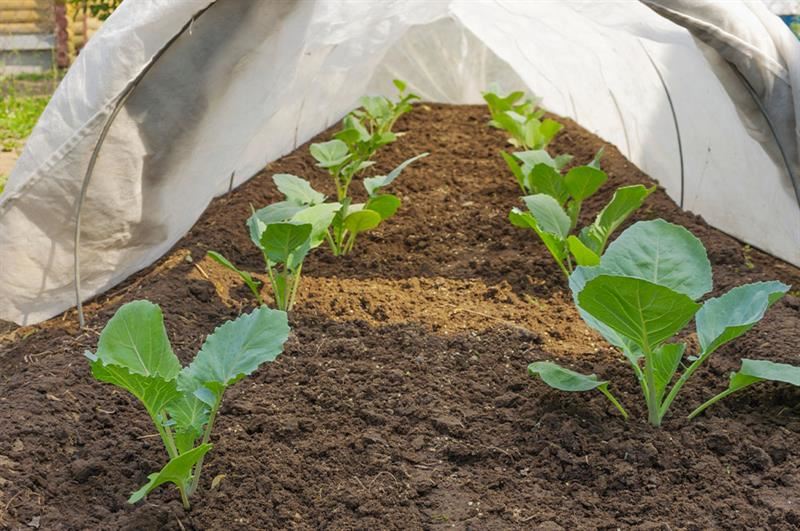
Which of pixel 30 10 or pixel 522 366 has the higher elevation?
pixel 522 366

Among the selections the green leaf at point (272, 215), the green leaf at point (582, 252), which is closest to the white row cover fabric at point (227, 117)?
the green leaf at point (272, 215)

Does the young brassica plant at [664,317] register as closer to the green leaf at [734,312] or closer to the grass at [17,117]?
the green leaf at [734,312]

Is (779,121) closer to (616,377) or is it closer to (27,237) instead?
(616,377)

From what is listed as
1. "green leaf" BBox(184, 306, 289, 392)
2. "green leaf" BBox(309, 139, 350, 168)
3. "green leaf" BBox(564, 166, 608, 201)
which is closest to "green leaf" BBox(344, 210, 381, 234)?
"green leaf" BBox(309, 139, 350, 168)

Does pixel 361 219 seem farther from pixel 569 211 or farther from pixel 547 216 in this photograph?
pixel 569 211

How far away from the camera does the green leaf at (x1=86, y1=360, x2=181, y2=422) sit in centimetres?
179

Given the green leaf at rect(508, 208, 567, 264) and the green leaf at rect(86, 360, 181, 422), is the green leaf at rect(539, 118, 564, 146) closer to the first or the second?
the green leaf at rect(508, 208, 567, 264)

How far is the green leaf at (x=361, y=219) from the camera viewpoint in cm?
319

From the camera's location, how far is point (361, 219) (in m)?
3.23

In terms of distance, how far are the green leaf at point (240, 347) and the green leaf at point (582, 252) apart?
829 mm

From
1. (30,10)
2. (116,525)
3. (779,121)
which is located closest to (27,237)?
(116,525)

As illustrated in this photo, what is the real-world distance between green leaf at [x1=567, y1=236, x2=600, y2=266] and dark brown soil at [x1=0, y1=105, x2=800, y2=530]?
0.26m

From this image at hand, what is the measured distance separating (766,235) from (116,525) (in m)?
2.49

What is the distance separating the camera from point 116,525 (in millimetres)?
1889
